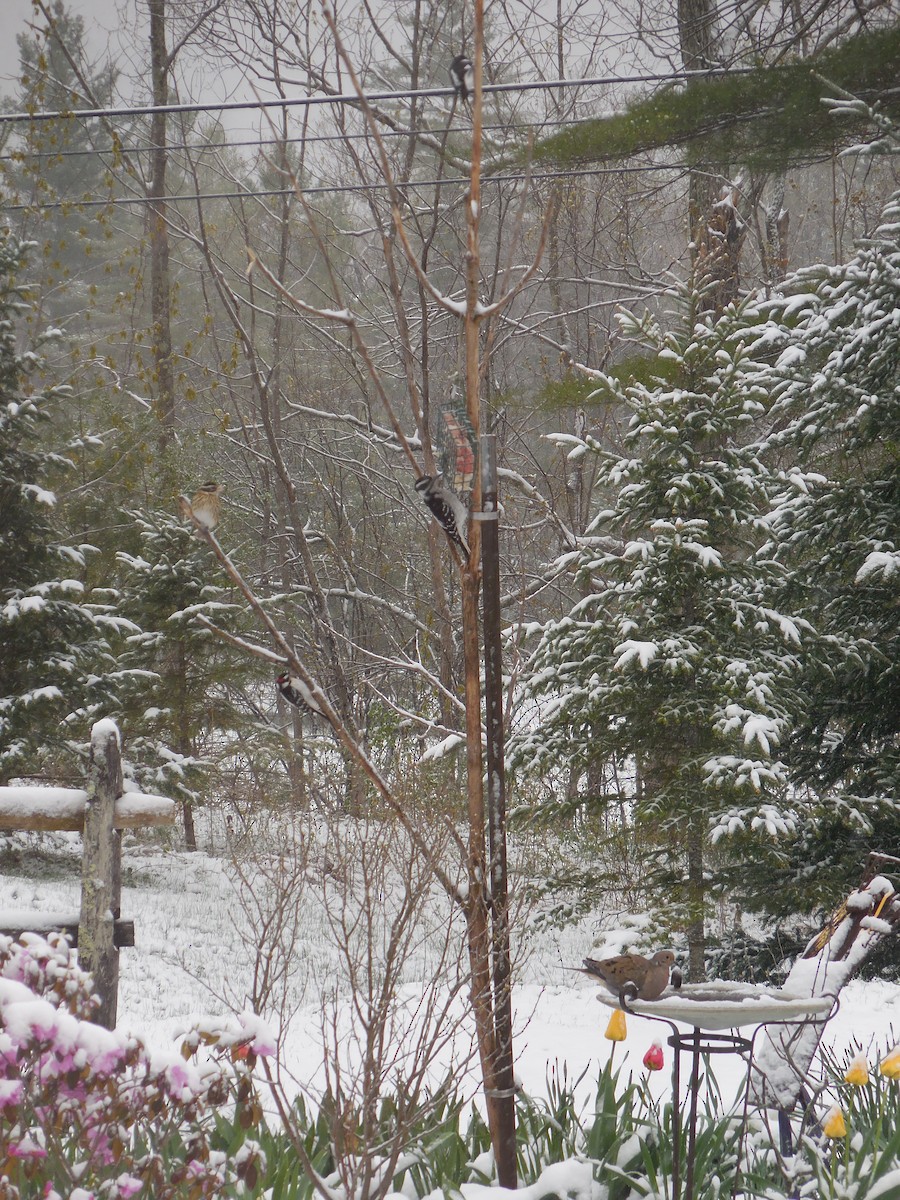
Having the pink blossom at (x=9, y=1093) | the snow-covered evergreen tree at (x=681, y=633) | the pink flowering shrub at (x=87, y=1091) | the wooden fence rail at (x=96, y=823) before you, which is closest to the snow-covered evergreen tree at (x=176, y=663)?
the snow-covered evergreen tree at (x=681, y=633)

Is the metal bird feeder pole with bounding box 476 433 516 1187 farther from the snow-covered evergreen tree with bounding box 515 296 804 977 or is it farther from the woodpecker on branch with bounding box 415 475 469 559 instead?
the snow-covered evergreen tree with bounding box 515 296 804 977

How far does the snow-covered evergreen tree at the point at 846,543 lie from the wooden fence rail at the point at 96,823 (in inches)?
130

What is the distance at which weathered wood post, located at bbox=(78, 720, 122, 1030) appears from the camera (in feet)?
12.6

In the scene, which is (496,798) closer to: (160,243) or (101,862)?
(101,862)

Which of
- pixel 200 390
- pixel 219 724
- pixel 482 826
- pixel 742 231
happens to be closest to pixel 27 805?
pixel 482 826

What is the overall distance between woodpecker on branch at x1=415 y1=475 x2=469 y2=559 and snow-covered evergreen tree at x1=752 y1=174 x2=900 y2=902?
3.42 meters

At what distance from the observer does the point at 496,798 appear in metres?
2.40

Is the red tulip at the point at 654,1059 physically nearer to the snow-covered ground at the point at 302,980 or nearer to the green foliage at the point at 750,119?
the snow-covered ground at the point at 302,980

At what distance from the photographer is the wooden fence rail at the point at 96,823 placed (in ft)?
12.6

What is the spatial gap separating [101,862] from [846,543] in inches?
157

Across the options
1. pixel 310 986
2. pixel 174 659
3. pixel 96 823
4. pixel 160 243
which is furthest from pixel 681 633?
pixel 160 243

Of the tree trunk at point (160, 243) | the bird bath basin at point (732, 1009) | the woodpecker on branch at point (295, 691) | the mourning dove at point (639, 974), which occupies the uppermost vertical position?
the tree trunk at point (160, 243)

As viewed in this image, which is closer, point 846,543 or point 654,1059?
point 654,1059

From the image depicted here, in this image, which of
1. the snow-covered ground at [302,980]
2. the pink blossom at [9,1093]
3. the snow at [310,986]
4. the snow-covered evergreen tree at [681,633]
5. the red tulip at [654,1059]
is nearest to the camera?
the pink blossom at [9,1093]
